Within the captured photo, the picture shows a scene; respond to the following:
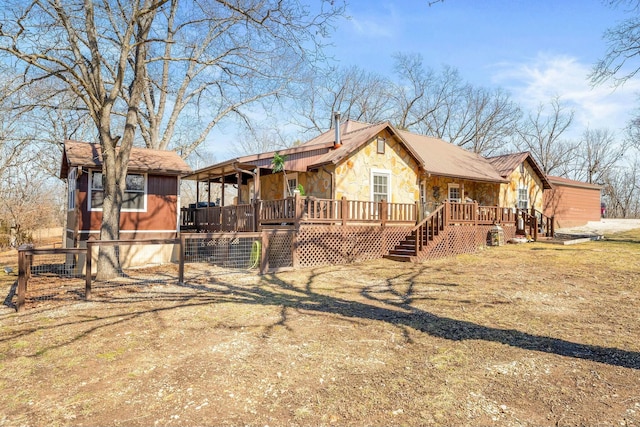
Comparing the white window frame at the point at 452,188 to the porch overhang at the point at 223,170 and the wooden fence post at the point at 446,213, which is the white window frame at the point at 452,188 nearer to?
the wooden fence post at the point at 446,213

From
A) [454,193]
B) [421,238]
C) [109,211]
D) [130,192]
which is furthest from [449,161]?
[109,211]

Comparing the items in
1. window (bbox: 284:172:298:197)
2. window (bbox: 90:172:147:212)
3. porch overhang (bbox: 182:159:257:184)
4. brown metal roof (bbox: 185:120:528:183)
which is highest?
brown metal roof (bbox: 185:120:528:183)

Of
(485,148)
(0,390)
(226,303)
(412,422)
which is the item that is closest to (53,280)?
(226,303)

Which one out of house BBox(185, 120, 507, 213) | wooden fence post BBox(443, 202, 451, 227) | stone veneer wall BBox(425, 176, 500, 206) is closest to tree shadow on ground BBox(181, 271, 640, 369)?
wooden fence post BBox(443, 202, 451, 227)

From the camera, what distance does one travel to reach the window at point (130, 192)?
12922 mm

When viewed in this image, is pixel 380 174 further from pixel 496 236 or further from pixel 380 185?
pixel 496 236

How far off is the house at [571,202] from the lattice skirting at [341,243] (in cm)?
1576

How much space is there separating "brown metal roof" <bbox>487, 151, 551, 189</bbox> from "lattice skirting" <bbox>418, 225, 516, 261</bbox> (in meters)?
5.78

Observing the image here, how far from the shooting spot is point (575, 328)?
5.77 meters

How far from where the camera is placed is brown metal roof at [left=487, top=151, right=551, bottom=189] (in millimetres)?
21016

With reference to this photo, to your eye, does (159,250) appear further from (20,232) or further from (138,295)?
(20,232)

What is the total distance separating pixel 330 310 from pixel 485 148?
122ft

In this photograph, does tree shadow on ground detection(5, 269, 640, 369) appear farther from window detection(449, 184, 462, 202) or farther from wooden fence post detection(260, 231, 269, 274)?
window detection(449, 184, 462, 202)

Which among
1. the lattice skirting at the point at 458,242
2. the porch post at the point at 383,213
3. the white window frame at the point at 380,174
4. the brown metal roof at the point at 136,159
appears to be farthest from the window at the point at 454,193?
the brown metal roof at the point at 136,159
